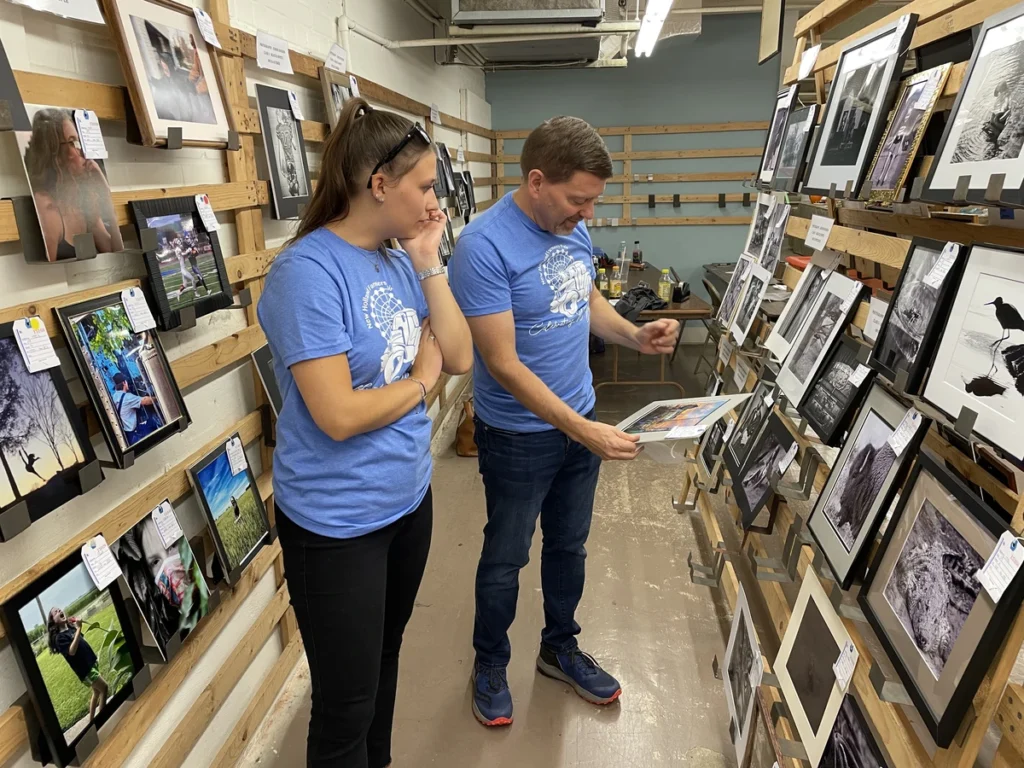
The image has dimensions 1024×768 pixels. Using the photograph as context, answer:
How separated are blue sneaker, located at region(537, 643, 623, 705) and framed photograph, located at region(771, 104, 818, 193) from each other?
1690mm

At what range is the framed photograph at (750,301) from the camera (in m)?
2.43

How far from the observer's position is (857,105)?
64.6 inches

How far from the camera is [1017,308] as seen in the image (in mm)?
979

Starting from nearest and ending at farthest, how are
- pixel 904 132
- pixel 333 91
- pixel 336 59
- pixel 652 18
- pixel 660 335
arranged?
pixel 904 132, pixel 660 335, pixel 333 91, pixel 336 59, pixel 652 18

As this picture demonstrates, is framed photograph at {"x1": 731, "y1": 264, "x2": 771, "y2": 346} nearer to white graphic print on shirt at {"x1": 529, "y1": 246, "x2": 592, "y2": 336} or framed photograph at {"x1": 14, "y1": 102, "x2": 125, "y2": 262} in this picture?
white graphic print on shirt at {"x1": 529, "y1": 246, "x2": 592, "y2": 336}

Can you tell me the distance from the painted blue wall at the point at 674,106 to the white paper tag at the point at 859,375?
18.8ft

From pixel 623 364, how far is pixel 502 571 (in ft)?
14.9

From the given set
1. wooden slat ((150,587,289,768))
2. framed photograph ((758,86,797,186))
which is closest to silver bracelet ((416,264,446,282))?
wooden slat ((150,587,289,768))

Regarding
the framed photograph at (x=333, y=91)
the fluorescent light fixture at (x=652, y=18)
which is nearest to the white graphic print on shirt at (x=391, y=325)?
the framed photograph at (x=333, y=91)

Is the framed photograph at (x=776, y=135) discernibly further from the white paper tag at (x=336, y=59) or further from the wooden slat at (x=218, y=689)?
the wooden slat at (x=218, y=689)

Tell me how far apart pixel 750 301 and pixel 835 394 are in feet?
3.40

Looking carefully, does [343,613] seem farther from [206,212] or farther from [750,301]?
[750,301]

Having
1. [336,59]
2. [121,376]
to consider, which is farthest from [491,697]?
[336,59]

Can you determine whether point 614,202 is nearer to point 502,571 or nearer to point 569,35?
point 569,35
